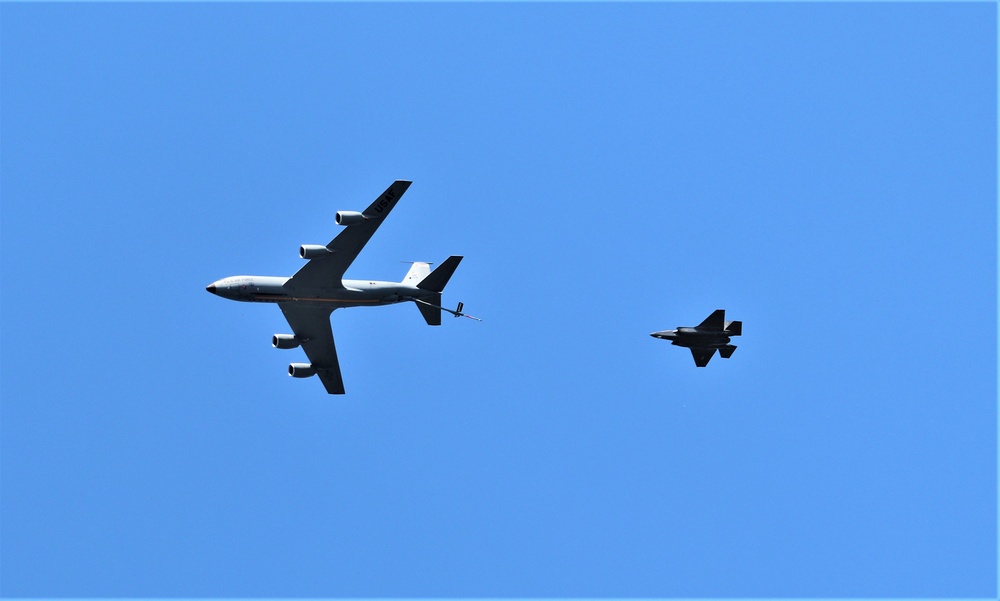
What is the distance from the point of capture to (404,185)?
10931 cm

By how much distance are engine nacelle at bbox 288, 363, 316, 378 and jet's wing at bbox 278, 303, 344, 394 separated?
41 centimetres

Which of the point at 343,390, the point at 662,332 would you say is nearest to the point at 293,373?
the point at 343,390

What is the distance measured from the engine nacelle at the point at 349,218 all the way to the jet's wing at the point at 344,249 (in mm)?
302

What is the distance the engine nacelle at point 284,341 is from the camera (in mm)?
115812

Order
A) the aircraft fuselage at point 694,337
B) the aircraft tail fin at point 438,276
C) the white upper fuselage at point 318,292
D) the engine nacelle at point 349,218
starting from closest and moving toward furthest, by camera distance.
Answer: the engine nacelle at point 349,218, the white upper fuselage at point 318,292, the aircraft tail fin at point 438,276, the aircraft fuselage at point 694,337

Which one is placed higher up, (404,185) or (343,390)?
(404,185)

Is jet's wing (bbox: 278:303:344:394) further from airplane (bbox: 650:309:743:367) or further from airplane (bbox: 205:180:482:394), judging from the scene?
airplane (bbox: 650:309:743:367)

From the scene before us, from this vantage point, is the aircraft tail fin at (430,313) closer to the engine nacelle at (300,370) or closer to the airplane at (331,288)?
the airplane at (331,288)

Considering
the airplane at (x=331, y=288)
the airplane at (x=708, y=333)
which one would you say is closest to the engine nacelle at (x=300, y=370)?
the airplane at (x=331, y=288)

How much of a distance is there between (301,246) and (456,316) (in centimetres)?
1226

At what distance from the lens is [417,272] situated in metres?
116

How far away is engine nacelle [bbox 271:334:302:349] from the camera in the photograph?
11581cm

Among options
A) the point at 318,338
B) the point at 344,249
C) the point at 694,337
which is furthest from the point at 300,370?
the point at 694,337

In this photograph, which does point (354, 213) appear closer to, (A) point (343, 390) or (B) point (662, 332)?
(A) point (343, 390)
